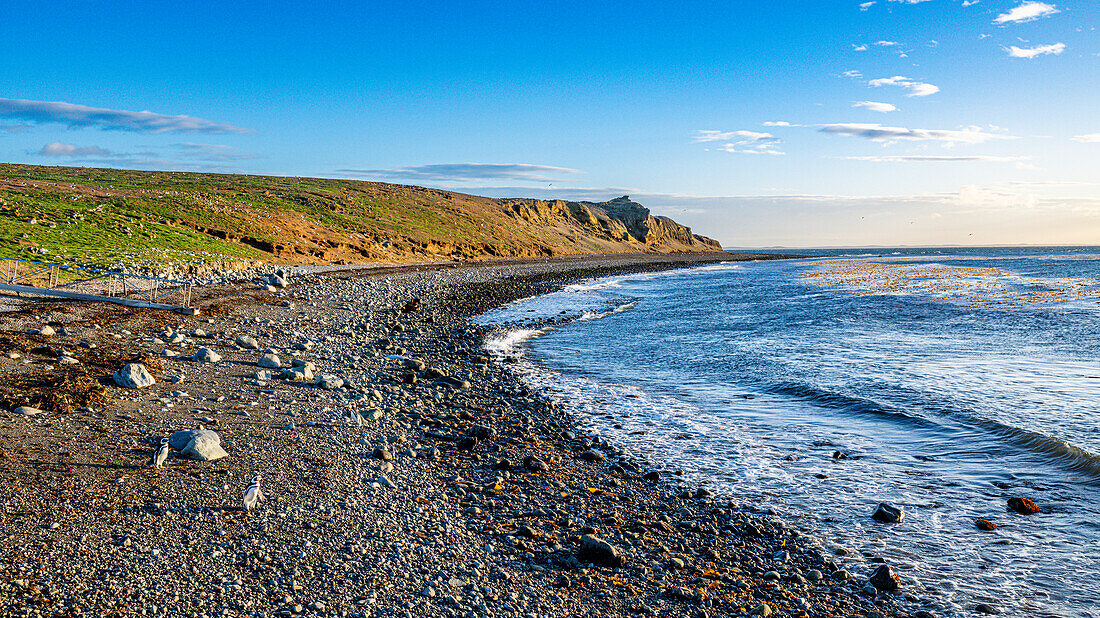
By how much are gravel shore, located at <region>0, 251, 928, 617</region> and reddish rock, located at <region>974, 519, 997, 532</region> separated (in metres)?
2.04

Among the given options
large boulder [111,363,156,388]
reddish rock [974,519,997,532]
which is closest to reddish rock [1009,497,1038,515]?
reddish rock [974,519,997,532]

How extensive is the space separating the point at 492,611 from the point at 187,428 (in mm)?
5740

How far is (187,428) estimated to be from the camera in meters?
8.63

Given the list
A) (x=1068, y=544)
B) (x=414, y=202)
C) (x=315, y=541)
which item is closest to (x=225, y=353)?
(x=315, y=541)

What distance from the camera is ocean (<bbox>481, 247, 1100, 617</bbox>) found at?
7.00 metres

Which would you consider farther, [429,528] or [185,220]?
[185,220]

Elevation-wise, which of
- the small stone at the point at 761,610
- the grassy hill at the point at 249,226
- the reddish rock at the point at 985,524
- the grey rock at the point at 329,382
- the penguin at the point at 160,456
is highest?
the grassy hill at the point at 249,226

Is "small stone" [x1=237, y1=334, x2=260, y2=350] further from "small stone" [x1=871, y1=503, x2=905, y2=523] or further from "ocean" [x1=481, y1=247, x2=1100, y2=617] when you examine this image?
"small stone" [x1=871, y1=503, x2=905, y2=523]

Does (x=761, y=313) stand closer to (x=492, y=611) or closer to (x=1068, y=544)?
(x=1068, y=544)

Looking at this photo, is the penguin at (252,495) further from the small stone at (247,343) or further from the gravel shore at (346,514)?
the small stone at (247,343)

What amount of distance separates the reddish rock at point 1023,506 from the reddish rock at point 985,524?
0.74 meters

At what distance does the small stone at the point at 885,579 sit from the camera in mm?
6203

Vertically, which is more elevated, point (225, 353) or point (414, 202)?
point (414, 202)

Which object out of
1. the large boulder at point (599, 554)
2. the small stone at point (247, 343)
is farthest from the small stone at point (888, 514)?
the small stone at point (247, 343)
